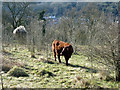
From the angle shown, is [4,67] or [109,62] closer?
[109,62]

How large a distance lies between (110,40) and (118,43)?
0.41m

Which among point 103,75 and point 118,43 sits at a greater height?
point 118,43

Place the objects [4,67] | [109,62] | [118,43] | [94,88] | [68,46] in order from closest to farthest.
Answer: [94,88], [118,43], [109,62], [4,67], [68,46]

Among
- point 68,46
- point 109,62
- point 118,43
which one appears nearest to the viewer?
point 118,43

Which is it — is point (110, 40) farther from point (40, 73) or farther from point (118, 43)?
point (40, 73)

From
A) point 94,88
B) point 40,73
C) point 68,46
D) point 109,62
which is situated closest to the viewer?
point 94,88

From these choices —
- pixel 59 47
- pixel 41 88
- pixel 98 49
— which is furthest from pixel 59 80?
pixel 59 47

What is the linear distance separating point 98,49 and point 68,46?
3024 mm

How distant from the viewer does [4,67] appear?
8.95 metres

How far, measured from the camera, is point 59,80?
753 centimetres

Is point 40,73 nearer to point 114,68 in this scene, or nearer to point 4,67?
point 4,67

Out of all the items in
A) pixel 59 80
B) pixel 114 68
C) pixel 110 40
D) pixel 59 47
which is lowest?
pixel 59 80

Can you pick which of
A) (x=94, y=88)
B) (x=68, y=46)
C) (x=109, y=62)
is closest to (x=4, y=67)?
(x=68, y=46)

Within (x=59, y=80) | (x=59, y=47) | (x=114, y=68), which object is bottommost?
(x=59, y=80)
